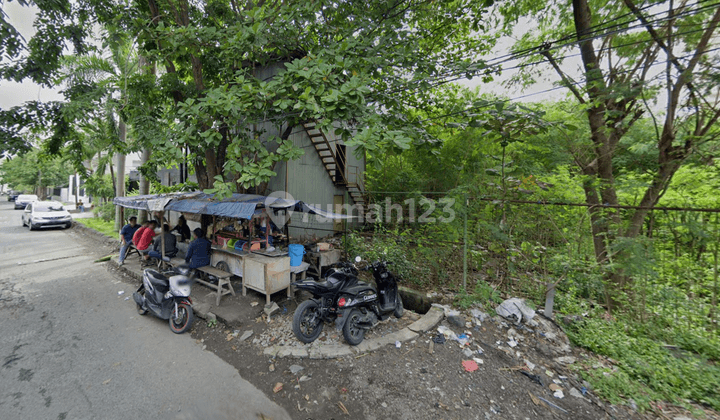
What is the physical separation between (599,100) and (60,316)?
33.3ft

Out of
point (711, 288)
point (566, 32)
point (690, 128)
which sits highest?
point (566, 32)

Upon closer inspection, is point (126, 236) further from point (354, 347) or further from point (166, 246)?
point (354, 347)

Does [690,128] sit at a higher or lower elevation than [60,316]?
higher

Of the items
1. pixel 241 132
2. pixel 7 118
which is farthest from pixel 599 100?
pixel 7 118

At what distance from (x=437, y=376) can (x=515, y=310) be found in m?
1.92

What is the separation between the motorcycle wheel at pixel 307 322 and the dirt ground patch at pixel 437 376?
179 millimetres

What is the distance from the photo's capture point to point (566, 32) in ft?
19.2

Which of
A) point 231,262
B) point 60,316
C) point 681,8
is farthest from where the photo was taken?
point 231,262

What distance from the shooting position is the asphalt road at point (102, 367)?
9.83ft

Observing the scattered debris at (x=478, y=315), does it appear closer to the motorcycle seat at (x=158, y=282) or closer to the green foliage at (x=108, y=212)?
the motorcycle seat at (x=158, y=282)

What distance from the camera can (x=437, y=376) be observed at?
3336 mm

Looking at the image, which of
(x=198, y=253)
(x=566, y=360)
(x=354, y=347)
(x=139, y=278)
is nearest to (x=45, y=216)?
(x=139, y=278)

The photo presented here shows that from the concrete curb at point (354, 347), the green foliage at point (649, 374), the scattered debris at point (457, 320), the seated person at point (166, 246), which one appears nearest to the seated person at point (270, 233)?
the concrete curb at point (354, 347)

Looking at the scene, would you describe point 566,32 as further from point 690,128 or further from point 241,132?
point 241,132
